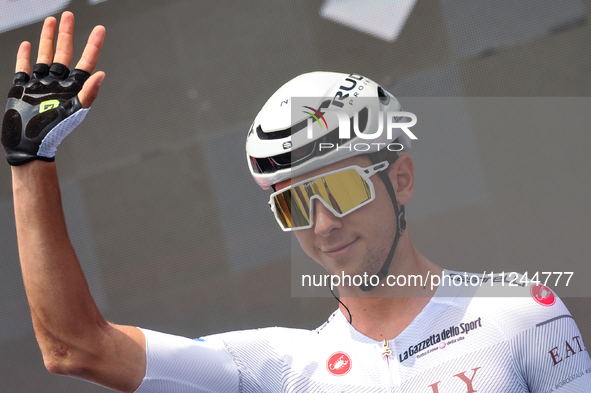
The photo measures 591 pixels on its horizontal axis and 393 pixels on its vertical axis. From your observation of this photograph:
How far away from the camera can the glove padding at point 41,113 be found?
1.45 meters

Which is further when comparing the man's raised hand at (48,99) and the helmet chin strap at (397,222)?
the helmet chin strap at (397,222)

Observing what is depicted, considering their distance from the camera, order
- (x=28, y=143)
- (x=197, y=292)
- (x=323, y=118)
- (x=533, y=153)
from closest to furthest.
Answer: (x=28, y=143)
(x=323, y=118)
(x=533, y=153)
(x=197, y=292)

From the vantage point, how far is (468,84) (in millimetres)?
3684

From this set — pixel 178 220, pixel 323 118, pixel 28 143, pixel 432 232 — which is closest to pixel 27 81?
pixel 28 143

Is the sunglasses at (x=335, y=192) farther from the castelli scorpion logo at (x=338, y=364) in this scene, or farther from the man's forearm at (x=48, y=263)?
A: the man's forearm at (x=48, y=263)

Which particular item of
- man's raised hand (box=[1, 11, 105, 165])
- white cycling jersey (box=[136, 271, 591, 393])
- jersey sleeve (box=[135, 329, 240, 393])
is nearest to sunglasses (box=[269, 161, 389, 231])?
white cycling jersey (box=[136, 271, 591, 393])

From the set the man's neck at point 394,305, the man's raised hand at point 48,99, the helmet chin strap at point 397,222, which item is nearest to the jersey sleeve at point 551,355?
the man's neck at point 394,305

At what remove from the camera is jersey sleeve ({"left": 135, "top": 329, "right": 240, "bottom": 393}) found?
64.5 inches

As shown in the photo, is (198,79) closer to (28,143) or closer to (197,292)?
(197,292)

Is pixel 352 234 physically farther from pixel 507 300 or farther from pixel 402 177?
pixel 507 300

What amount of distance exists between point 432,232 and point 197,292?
176 cm

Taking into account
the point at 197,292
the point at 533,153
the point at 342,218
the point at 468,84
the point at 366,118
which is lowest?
the point at 197,292

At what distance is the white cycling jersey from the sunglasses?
0.41 metres

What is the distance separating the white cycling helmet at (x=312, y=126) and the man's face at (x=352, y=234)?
52 millimetres
